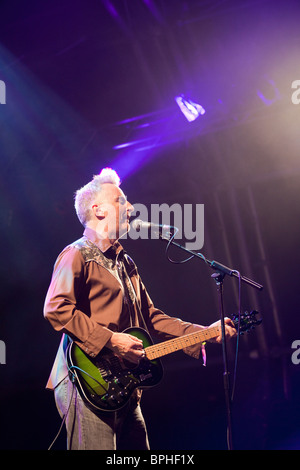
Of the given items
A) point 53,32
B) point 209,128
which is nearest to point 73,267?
point 53,32

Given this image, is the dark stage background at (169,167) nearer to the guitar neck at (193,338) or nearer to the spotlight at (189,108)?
the spotlight at (189,108)

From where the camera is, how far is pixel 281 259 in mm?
7414

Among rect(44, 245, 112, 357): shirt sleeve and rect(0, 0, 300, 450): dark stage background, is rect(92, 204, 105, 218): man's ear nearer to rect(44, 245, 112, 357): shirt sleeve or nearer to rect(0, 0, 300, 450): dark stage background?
rect(44, 245, 112, 357): shirt sleeve

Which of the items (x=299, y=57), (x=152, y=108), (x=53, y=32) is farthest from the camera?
(x=152, y=108)

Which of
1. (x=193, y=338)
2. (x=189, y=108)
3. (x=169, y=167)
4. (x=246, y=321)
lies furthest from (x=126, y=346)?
(x=169, y=167)

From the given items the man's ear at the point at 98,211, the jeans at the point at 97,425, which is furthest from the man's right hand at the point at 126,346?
the man's ear at the point at 98,211

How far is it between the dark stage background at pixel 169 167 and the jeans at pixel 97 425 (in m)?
1.91

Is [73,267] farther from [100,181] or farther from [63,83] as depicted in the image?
[63,83]

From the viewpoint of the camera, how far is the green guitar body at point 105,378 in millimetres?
2346

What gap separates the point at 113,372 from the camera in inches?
97.1

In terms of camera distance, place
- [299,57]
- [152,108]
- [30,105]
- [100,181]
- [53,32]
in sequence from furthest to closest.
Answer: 1. [152,108]
2. [30,105]
3. [299,57]
4. [53,32]
5. [100,181]

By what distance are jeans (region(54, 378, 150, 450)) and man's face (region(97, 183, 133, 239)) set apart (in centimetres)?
112

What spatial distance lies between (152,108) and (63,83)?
1469 mm

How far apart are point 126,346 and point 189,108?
459 cm
